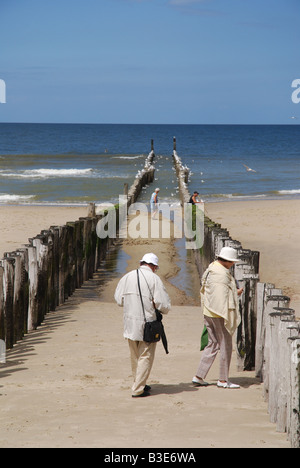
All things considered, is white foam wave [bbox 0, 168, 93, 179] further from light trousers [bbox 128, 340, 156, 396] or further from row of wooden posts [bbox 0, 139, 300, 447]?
light trousers [bbox 128, 340, 156, 396]

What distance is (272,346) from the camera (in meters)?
6.19

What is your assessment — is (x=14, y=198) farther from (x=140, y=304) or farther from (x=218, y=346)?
(x=140, y=304)

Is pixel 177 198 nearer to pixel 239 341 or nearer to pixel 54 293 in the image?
pixel 54 293

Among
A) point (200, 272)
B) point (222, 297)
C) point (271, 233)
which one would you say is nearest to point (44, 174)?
point (271, 233)

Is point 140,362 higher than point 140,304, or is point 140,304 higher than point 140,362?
point 140,304

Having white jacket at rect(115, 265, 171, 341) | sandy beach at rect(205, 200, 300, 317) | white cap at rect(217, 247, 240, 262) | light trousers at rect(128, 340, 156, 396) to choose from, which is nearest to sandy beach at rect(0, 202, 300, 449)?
light trousers at rect(128, 340, 156, 396)

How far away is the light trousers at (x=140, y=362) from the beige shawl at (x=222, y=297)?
2.47ft

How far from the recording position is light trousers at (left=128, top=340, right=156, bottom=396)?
22.8 ft

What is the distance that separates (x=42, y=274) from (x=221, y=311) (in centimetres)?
446

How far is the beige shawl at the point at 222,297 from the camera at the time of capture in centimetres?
712

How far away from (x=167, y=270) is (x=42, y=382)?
29.4ft

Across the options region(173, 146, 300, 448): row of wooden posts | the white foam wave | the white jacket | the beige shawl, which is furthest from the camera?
the white foam wave

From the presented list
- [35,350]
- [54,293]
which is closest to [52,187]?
[54,293]

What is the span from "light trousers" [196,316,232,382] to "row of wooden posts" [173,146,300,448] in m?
0.38
